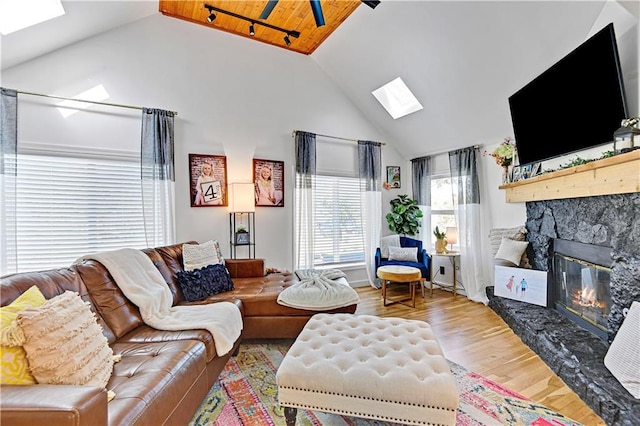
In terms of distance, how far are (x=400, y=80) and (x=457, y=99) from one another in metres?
0.81

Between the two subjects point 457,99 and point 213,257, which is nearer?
point 213,257

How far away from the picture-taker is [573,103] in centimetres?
256

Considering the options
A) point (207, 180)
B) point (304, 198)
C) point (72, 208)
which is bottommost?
point (72, 208)

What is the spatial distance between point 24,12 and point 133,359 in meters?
2.85

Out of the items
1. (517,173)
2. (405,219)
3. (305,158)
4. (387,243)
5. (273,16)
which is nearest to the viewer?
(517,173)

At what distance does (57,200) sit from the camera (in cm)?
316

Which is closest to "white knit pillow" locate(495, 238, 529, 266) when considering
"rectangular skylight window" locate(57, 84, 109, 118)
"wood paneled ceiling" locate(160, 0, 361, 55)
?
"wood paneled ceiling" locate(160, 0, 361, 55)

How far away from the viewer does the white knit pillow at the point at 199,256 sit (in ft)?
10.1

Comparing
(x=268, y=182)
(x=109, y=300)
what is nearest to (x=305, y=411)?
(x=109, y=300)

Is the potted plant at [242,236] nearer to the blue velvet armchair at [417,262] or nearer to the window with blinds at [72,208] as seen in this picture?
the window with blinds at [72,208]

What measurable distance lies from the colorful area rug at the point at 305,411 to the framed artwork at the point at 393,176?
3514 millimetres

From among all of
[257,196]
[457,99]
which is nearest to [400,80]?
[457,99]

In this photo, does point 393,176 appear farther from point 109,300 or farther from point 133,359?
point 133,359

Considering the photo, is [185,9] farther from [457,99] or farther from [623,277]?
[623,277]
